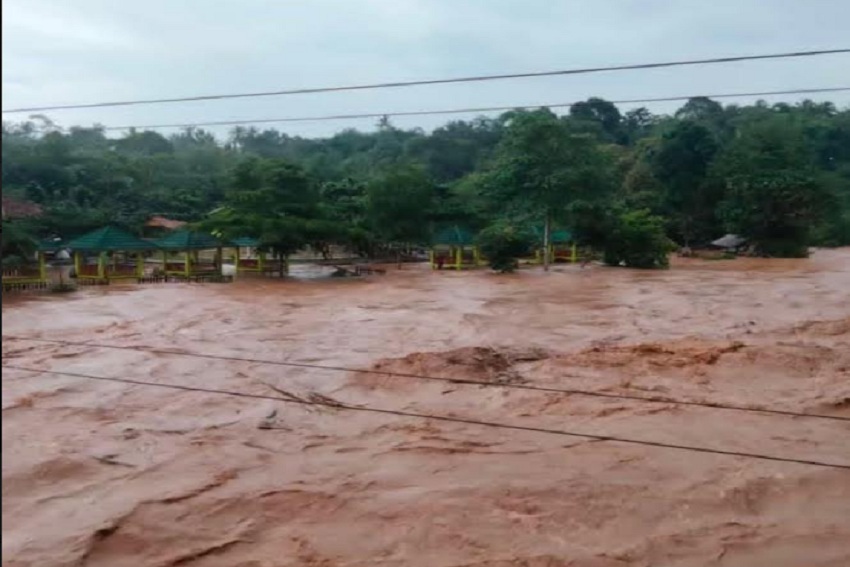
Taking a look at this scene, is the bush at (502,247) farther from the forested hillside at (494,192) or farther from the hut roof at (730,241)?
the hut roof at (730,241)

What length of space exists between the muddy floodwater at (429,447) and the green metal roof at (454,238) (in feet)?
37.6

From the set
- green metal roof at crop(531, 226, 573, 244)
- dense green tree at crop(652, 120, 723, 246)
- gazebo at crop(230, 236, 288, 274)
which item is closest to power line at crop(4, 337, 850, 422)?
gazebo at crop(230, 236, 288, 274)

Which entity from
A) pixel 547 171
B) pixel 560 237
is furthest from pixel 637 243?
pixel 560 237

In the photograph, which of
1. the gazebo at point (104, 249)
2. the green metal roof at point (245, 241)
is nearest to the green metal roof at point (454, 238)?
the green metal roof at point (245, 241)

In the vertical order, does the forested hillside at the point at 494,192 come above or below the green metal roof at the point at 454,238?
above

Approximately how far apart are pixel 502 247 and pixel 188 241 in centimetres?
968

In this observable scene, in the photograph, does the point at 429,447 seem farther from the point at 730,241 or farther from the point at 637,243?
the point at 730,241

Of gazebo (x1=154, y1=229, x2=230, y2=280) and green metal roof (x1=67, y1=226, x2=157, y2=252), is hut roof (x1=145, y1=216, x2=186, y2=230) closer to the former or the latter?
gazebo (x1=154, y1=229, x2=230, y2=280)

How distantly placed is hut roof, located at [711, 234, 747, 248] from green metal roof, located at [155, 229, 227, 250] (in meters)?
22.0

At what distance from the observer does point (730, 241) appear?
3434 cm

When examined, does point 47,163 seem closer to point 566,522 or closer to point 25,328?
point 25,328

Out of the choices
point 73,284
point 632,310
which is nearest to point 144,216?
point 73,284

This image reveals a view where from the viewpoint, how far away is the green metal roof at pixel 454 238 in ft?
89.0

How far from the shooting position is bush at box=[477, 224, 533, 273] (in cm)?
2553
